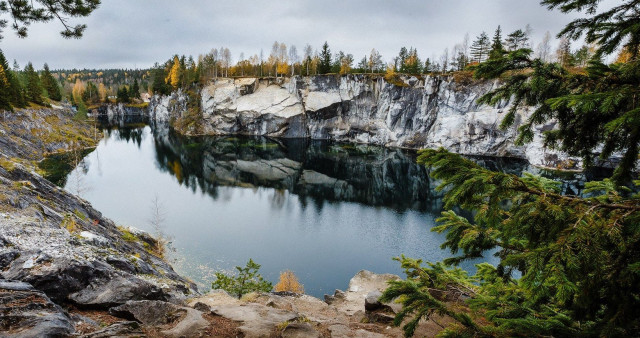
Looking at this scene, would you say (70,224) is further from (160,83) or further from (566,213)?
(160,83)

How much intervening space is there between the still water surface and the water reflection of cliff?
209 millimetres

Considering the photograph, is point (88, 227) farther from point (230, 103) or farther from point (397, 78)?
point (230, 103)

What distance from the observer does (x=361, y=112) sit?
9044cm

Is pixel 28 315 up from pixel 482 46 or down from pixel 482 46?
down

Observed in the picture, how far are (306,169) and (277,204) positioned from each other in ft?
66.8

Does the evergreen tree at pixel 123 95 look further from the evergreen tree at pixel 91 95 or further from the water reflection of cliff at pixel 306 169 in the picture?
the water reflection of cliff at pixel 306 169

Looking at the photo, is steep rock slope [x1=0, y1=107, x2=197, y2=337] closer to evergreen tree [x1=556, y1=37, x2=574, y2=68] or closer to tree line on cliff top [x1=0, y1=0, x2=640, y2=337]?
tree line on cliff top [x1=0, y1=0, x2=640, y2=337]

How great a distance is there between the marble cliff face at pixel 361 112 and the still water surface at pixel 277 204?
8.22 m

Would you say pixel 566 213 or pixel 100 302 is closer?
pixel 566 213

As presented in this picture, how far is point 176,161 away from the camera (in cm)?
6369

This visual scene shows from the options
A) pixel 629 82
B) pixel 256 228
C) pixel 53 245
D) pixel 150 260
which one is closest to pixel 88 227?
pixel 150 260

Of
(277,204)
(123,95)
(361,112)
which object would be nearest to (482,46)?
(361,112)

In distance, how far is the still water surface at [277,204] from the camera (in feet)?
86.9

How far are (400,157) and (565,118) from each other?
6986 cm
